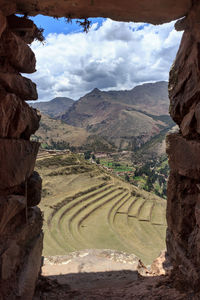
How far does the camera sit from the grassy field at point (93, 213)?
22316 mm

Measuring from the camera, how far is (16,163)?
5324 mm

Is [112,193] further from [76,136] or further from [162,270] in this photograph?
[76,136]

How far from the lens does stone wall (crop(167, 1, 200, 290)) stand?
17.3 feet

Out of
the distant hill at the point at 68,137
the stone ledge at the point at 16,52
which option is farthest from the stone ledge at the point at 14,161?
the distant hill at the point at 68,137

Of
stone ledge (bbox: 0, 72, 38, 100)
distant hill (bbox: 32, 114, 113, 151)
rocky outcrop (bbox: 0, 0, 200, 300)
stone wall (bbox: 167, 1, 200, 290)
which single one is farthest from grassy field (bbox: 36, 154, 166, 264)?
distant hill (bbox: 32, 114, 113, 151)

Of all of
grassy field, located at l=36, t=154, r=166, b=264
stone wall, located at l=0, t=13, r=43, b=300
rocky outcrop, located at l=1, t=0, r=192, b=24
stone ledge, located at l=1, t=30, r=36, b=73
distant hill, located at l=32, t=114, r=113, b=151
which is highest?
distant hill, located at l=32, t=114, r=113, b=151

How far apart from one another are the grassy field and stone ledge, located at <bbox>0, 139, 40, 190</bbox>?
14.0 m

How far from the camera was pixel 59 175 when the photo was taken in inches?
1435

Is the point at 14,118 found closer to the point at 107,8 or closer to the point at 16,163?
the point at 16,163

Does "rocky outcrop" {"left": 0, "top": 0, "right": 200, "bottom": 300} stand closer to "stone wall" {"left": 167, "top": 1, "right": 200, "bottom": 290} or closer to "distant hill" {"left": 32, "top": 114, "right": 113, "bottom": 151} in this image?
"stone wall" {"left": 167, "top": 1, "right": 200, "bottom": 290}

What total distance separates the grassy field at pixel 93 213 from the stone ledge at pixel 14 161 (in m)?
14.0

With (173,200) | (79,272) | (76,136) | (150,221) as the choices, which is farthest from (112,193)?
(76,136)

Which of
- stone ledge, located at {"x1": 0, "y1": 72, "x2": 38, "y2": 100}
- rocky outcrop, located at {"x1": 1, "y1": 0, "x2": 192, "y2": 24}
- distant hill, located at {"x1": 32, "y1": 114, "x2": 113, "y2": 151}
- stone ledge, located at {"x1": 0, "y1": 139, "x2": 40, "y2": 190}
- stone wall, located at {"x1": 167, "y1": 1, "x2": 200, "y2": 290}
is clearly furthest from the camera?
distant hill, located at {"x1": 32, "y1": 114, "x2": 113, "y2": 151}

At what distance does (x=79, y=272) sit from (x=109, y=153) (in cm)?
11811
